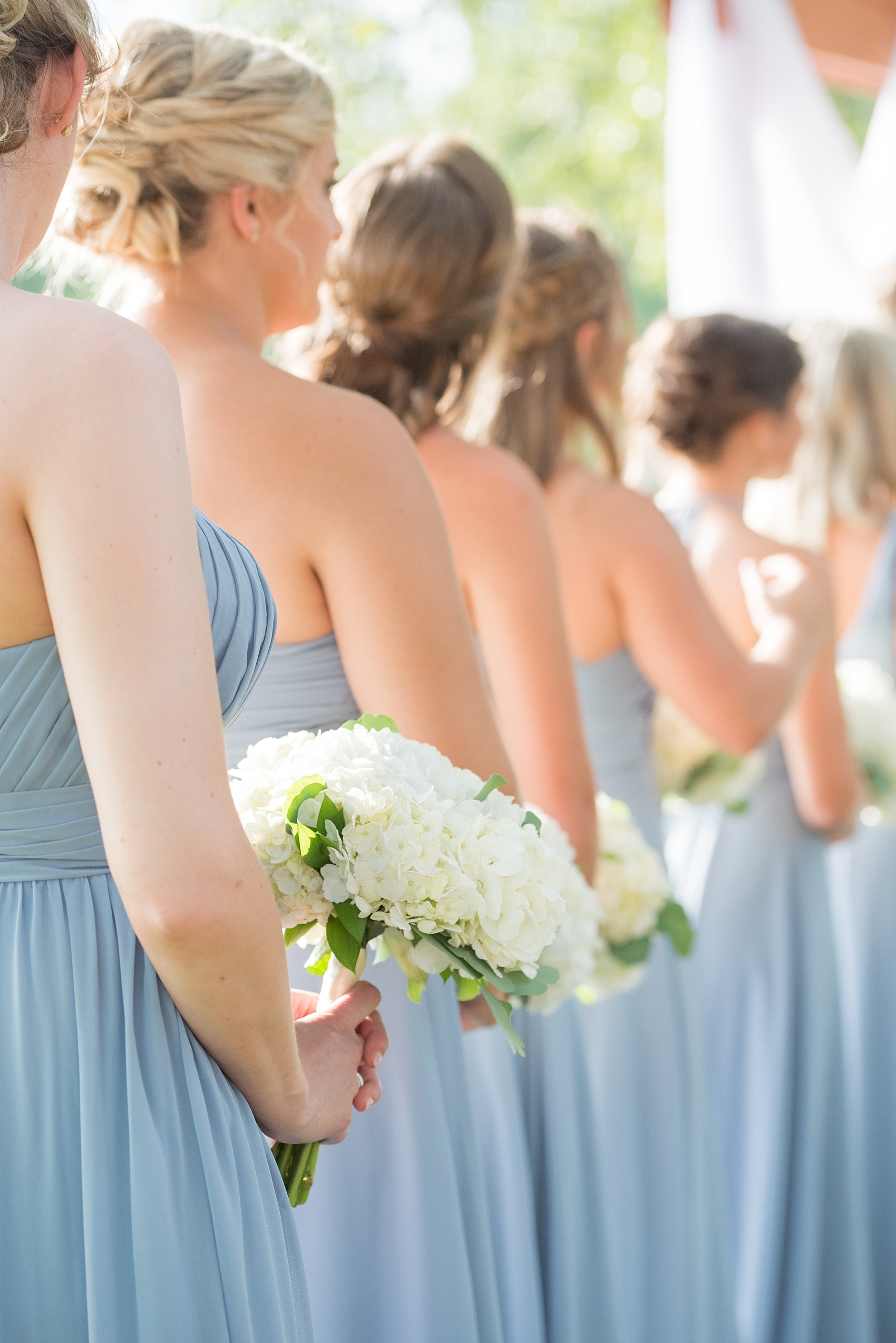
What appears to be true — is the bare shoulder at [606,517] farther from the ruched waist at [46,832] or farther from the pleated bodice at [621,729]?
the ruched waist at [46,832]

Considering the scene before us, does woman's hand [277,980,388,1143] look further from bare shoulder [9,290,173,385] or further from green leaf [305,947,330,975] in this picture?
bare shoulder [9,290,173,385]

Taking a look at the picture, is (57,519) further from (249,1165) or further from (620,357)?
(620,357)

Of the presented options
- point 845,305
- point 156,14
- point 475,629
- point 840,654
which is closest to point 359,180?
point 156,14

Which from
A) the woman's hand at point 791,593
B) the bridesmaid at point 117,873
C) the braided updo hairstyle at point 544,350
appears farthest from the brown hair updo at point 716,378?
the bridesmaid at point 117,873

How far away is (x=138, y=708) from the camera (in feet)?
4.25

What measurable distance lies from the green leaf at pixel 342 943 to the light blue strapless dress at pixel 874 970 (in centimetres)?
303

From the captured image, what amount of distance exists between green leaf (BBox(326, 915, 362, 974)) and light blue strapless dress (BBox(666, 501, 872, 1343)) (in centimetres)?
268

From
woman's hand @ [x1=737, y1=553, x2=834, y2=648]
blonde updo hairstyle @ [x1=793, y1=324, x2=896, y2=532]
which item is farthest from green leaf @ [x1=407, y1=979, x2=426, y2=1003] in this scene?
blonde updo hairstyle @ [x1=793, y1=324, x2=896, y2=532]

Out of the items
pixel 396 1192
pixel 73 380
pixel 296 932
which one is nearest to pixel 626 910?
pixel 396 1192

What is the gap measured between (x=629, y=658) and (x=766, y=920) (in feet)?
3.88

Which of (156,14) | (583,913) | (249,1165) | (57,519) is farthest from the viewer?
(583,913)

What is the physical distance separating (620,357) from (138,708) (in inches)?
97.4

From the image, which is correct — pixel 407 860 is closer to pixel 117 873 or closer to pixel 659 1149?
pixel 117 873

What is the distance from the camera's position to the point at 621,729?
3.52m
